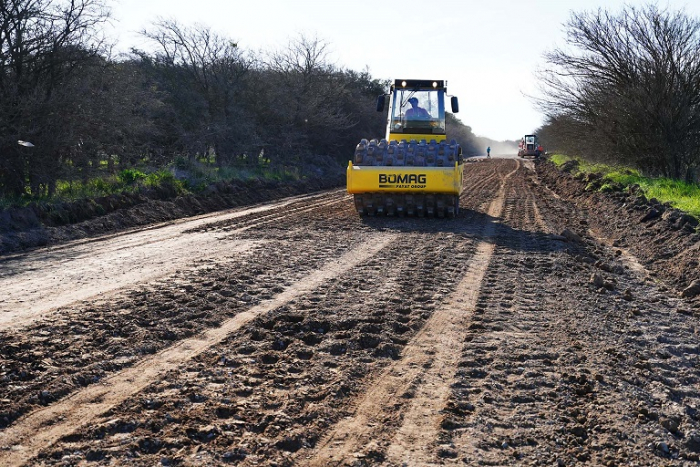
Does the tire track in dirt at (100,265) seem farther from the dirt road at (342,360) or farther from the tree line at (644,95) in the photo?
the tree line at (644,95)

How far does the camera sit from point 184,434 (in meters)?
3.68

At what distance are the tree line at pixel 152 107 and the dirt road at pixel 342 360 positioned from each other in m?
5.17

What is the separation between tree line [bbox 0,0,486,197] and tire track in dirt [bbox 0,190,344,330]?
11.8ft

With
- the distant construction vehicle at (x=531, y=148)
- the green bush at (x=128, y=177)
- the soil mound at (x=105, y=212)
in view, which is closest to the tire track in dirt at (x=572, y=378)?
the soil mound at (x=105, y=212)

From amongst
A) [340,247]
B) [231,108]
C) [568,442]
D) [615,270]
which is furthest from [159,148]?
[568,442]

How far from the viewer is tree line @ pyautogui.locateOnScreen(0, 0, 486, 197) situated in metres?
13.6

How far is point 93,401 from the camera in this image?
412cm

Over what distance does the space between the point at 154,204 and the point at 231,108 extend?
10955 mm

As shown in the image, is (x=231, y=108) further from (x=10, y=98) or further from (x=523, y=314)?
(x=523, y=314)

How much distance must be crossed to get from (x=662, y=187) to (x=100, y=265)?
48.5 ft

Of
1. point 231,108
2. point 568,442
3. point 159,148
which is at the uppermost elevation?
point 231,108

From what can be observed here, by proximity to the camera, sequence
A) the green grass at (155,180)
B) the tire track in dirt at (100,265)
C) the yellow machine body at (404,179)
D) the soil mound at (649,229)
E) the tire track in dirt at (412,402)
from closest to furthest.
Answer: the tire track in dirt at (412,402) → the tire track in dirt at (100,265) → the soil mound at (649,229) → the yellow machine body at (404,179) → the green grass at (155,180)

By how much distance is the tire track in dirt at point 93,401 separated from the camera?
356cm

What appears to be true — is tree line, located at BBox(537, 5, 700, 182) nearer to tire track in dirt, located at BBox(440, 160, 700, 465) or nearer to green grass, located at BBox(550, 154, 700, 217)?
green grass, located at BBox(550, 154, 700, 217)
